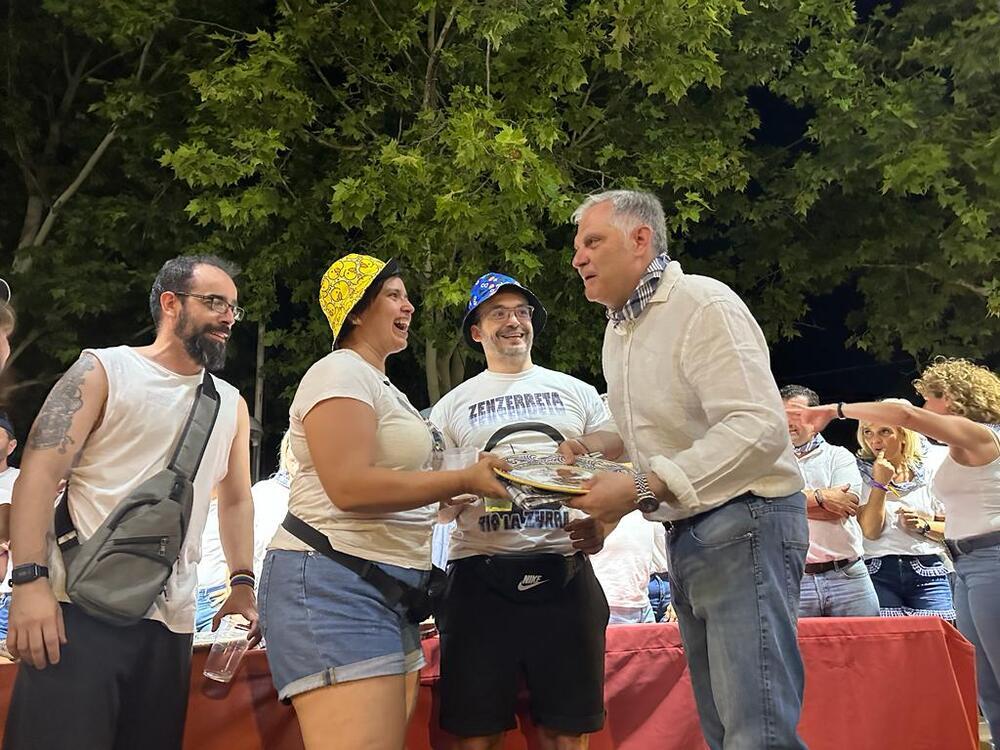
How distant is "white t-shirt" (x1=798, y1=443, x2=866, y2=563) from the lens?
15.1ft

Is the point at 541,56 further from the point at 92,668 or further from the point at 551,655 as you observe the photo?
the point at 92,668

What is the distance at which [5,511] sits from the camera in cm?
236

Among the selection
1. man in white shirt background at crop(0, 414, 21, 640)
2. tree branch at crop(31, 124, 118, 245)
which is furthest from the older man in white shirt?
tree branch at crop(31, 124, 118, 245)

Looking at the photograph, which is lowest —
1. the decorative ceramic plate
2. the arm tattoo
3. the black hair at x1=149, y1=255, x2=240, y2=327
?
the decorative ceramic plate

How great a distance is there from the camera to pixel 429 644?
322 cm

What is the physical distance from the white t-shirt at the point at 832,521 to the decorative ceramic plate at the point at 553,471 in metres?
2.41

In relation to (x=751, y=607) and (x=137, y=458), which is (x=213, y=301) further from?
(x=751, y=607)

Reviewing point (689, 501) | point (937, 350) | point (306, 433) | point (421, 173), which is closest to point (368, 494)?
point (306, 433)

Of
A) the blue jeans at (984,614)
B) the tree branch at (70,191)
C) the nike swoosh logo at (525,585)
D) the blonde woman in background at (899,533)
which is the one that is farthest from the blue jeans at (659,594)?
the tree branch at (70,191)

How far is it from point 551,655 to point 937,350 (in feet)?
30.8

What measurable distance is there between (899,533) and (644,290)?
11.2ft

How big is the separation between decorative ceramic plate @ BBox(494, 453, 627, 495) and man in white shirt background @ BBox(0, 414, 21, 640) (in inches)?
51.3

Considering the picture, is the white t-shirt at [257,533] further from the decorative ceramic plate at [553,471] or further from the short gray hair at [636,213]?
the short gray hair at [636,213]

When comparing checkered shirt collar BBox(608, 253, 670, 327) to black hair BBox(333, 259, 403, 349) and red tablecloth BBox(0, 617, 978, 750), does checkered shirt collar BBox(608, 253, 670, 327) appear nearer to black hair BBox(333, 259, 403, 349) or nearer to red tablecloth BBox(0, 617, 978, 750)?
black hair BBox(333, 259, 403, 349)
